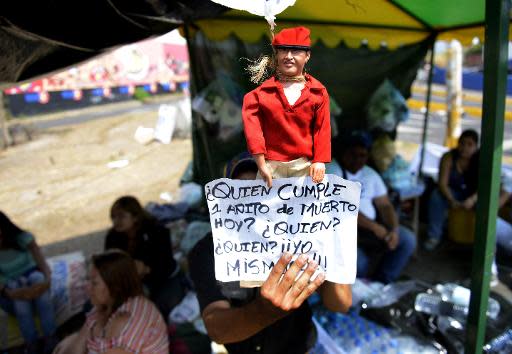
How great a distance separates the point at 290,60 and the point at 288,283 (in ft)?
1.92

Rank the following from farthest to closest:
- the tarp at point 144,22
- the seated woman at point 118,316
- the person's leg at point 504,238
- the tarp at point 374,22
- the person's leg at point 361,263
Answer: the person's leg at point 504,238 → the person's leg at point 361,263 → the tarp at point 374,22 → the seated woman at point 118,316 → the tarp at point 144,22

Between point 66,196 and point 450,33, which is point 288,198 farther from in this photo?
point 66,196

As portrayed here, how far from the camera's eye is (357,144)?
337cm

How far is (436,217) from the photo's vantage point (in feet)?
14.3

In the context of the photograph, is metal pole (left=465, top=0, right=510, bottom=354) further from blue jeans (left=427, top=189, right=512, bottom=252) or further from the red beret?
blue jeans (left=427, top=189, right=512, bottom=252)

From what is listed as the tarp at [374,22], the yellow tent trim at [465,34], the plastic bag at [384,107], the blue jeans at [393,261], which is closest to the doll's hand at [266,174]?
the tarp at [374,22]

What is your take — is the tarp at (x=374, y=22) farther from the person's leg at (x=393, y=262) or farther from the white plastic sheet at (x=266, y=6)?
the person's leg at (x=393, y=262)

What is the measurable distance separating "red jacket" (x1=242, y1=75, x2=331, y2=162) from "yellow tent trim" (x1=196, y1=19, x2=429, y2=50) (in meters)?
2.17

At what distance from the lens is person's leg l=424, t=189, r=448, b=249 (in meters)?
4.34

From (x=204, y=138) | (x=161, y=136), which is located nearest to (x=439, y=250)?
(x=204, y=138)

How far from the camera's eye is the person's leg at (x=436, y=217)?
4344mm

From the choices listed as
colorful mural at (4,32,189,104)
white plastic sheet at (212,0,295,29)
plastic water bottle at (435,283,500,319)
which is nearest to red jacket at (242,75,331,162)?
white plastic sheet at (212,0,295,29)

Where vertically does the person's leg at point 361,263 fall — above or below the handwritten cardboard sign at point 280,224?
below

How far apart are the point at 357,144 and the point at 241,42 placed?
126 centimetres
